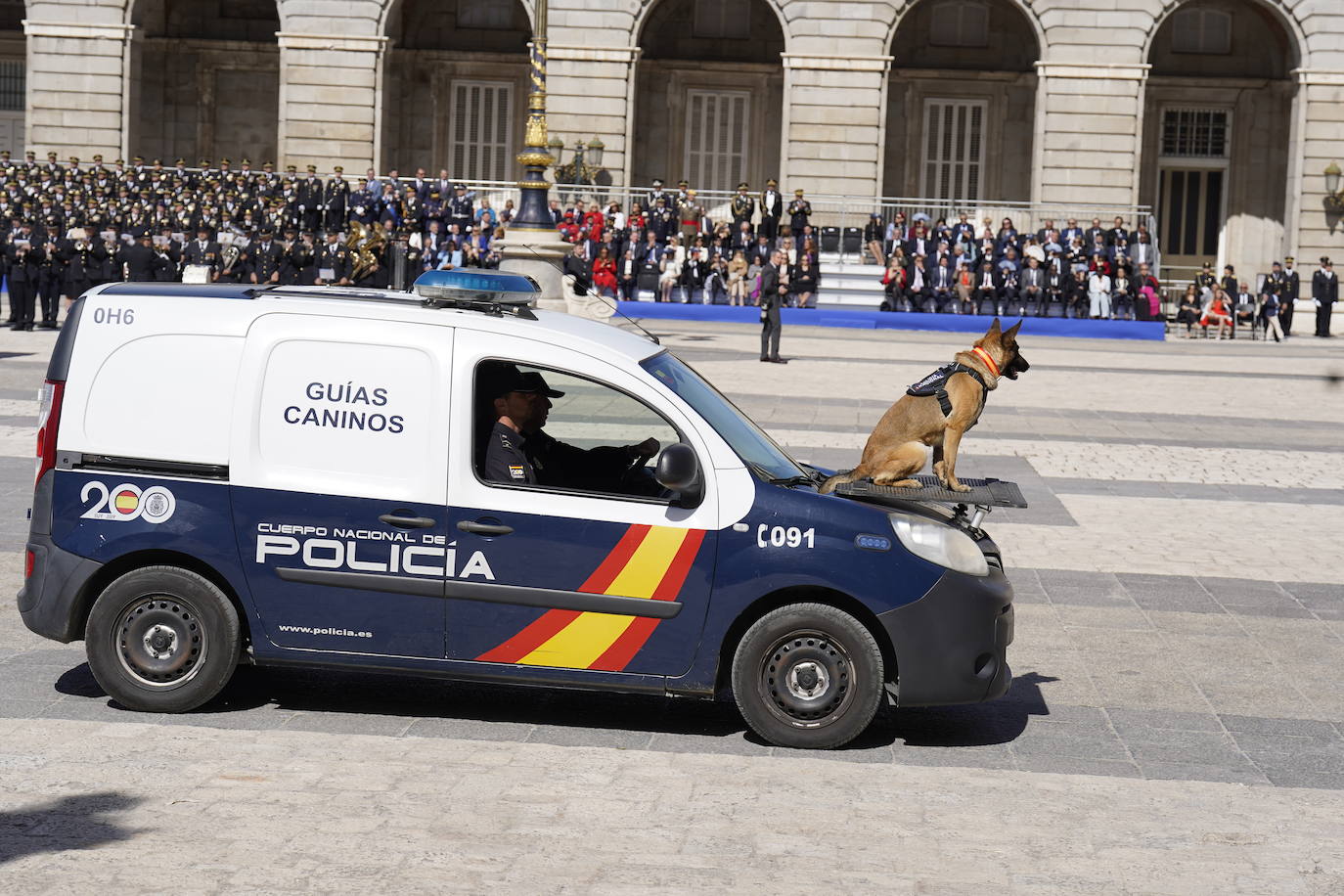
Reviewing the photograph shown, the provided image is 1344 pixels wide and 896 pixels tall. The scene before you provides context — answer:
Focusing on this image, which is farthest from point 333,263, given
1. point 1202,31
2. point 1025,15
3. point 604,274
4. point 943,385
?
point 943,385

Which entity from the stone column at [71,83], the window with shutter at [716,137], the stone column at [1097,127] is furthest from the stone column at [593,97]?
the stone column at [71,83]

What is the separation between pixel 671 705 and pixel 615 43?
36.8 meters

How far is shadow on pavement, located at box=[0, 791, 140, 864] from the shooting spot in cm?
581

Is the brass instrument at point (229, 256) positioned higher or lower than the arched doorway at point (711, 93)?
lower

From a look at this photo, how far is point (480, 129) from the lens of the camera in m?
47.7

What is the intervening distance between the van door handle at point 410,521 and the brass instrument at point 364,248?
83.5 feet

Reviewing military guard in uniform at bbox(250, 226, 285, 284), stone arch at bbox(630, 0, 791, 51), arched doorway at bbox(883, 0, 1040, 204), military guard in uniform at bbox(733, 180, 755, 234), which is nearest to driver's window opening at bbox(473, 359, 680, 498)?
military guard in uniform at bbox(250, 226, 285, 284)

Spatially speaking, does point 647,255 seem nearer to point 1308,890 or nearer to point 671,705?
point 671,705

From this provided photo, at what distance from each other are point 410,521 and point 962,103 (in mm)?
41331

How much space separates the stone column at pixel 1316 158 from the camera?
139 ft

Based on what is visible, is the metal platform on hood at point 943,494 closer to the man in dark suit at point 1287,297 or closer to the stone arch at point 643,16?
the man in dark suit at point 1287,297

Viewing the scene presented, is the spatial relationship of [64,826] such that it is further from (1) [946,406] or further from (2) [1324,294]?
(2) [1324,294]

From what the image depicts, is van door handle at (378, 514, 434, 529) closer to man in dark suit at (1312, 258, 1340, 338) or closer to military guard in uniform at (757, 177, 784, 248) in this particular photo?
military guard in uniform at (757, 177, 784, 248)

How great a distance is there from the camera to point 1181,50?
46.2m
